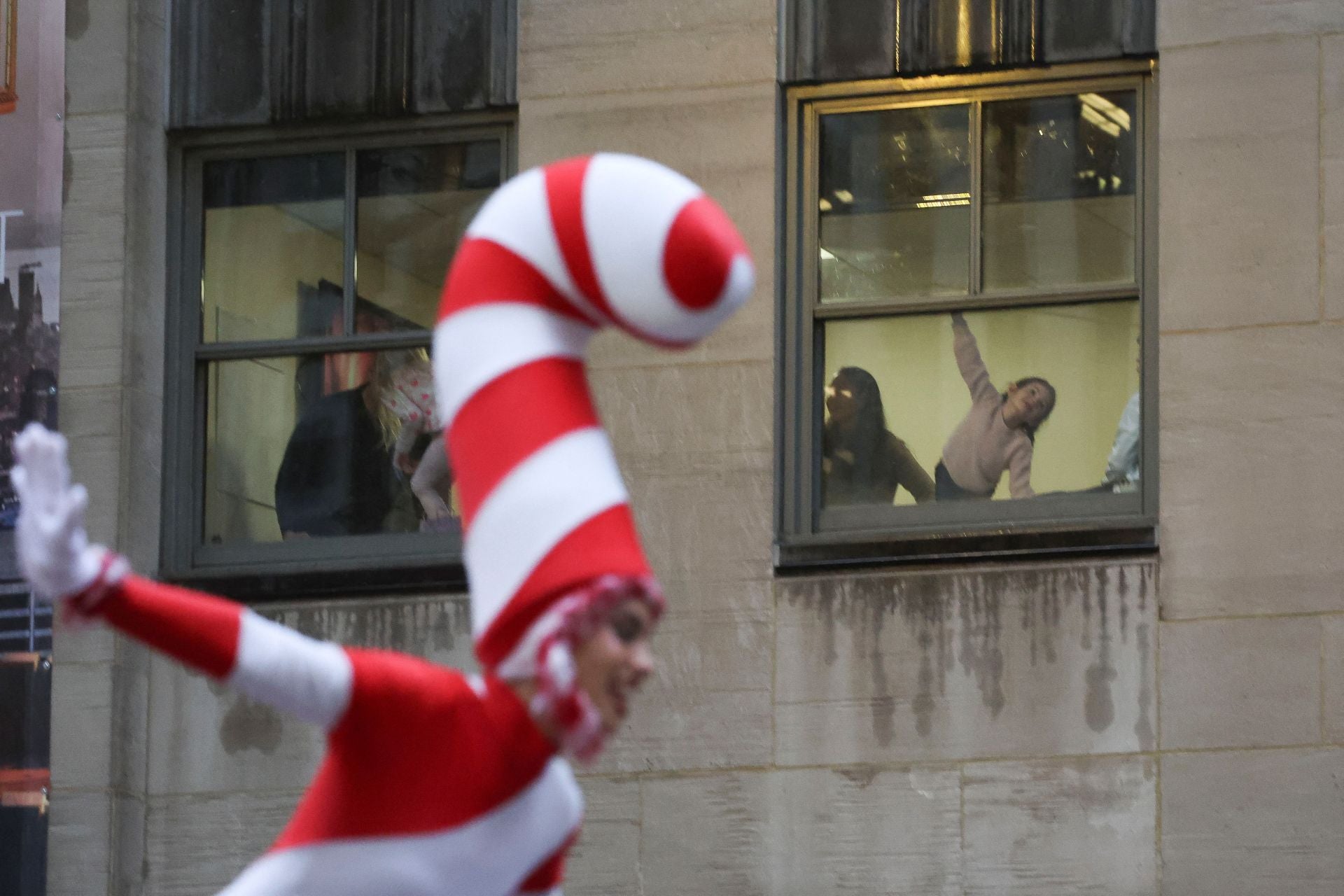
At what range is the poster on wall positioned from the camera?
1064cm

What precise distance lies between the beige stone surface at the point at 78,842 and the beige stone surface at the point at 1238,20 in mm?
5440

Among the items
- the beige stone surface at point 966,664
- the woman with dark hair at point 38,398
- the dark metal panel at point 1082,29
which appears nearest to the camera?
the beige stone surface at point 966,664

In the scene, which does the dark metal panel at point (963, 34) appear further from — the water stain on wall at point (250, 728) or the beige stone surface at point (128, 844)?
the beige stone surface at point (128, 844)

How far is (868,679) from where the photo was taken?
9.60 m

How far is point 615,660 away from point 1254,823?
528 centimetres

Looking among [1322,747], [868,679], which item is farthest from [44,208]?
[1322,747]

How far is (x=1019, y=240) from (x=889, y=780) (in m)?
2.38

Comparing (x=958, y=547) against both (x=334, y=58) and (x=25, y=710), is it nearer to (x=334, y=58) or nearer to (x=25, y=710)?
(x=334, y=58)

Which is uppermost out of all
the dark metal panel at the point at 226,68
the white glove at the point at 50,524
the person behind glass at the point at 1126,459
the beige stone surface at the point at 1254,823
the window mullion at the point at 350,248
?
the dark metal panel at the point at 226,68

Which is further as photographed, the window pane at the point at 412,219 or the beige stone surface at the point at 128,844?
the window pane at the point at 412,219

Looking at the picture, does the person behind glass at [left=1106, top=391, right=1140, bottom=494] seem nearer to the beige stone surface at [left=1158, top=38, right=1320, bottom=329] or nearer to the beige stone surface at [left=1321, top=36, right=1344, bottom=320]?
the beige stone surface at [left=1158, top=38, right=1320, bottom=329]

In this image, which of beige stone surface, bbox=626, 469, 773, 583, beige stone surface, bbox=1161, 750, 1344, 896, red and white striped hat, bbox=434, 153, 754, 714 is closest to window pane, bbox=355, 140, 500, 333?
beige stone surface, bbox=626, 469, 773, 583

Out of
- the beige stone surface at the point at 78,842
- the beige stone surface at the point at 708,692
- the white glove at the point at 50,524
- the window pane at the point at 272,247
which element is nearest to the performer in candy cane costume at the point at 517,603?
the white glove at the point at 50,524

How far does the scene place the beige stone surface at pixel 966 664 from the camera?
368 inches
